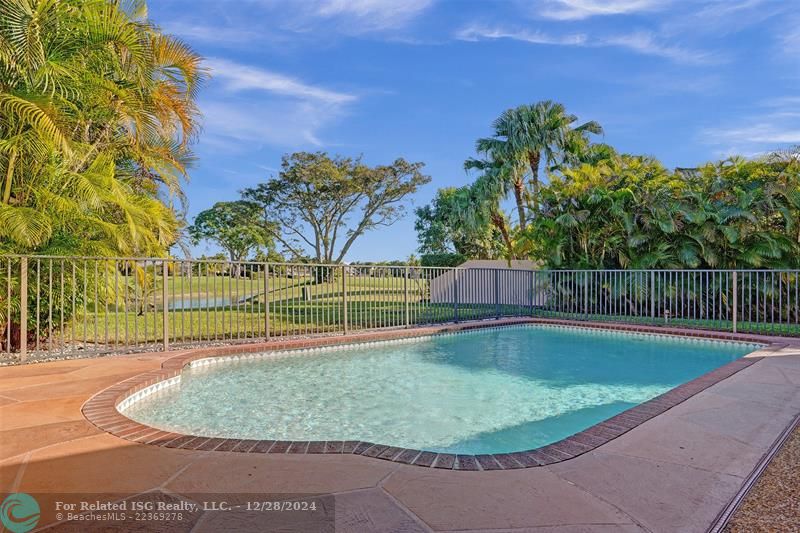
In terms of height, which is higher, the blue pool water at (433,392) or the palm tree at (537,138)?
the palm tree at (537,138)

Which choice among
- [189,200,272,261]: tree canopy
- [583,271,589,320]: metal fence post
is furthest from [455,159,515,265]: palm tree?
[189,200,272,261]: tree canopy

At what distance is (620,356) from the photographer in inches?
287

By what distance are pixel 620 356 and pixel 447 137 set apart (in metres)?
14.8

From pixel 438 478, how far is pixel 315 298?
8.32m

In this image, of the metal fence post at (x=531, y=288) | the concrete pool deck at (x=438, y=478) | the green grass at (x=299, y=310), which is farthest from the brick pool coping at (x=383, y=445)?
the metal fence post at (x=531, y=288)

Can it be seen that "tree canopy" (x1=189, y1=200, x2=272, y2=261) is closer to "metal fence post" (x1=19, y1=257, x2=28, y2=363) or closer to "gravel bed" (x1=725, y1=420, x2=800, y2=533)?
"metal fence post" (x1=19, y1=257, x2=28, y2=363)

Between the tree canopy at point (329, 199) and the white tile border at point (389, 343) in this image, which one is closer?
the white tile border at point (389, 343)

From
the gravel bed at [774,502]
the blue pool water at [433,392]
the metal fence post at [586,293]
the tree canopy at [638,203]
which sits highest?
the tree canopy at [638,203]

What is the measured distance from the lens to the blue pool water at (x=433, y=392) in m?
3.74

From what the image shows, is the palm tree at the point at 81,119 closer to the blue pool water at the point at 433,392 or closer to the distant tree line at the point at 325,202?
A: the blue pool water at the point at 433,392

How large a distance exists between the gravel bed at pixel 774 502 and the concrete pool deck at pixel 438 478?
8cm

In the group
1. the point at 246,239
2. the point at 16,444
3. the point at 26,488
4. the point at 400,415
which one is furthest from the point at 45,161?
the point at 246,239

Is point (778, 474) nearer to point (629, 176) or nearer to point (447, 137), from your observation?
point (629, 176)

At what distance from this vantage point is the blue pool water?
12.3ft
